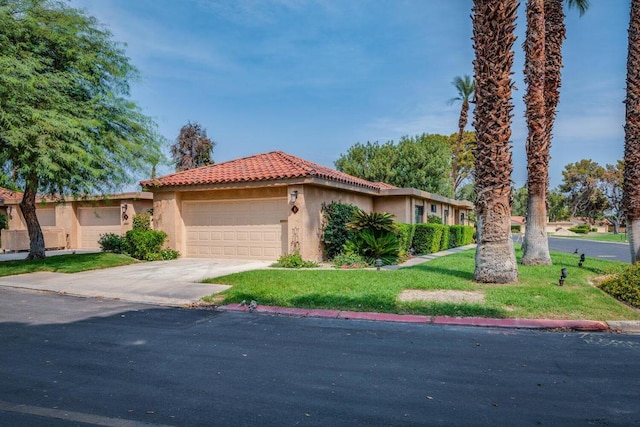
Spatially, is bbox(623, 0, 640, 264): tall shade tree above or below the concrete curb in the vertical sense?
above

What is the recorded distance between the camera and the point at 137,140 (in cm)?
1641

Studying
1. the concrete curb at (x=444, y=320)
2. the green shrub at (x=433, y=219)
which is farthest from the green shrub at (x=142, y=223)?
the green shrub at (x=433, y=219)

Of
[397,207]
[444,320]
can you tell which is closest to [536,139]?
[444,320]

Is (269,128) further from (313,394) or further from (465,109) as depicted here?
(313,394)

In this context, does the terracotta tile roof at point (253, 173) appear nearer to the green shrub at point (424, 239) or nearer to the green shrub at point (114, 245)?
the green shrub at point (114, 245)

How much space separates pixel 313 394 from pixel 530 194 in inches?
464

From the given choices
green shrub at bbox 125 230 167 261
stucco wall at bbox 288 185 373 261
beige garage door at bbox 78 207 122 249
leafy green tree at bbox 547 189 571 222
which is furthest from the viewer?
leafy green tree at bbox 547 189 571 222

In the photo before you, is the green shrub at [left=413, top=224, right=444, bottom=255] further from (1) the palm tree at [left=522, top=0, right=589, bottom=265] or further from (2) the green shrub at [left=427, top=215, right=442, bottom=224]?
(1) the palm tree at [left=522, top=0, right=589, bottom=265]

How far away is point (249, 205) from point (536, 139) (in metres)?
10.2

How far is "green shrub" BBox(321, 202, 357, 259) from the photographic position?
15.9 metres

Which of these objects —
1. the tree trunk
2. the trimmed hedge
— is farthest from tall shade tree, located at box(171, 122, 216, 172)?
the tree trunk

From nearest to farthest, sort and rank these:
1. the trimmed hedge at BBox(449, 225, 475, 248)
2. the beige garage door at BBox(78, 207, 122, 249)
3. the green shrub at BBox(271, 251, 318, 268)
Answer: the green shrub at BBox(271, 251, 318, 268)
the beige garage door at BBox(78, 207, 122, 249)
the trimmed hedge at BBox(449, 225, 475, 248)

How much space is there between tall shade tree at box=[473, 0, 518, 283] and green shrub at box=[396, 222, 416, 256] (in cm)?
529

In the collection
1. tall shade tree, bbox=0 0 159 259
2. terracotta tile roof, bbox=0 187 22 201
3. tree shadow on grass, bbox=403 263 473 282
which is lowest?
tree shadow on grass, bbox=403 263 473 282
